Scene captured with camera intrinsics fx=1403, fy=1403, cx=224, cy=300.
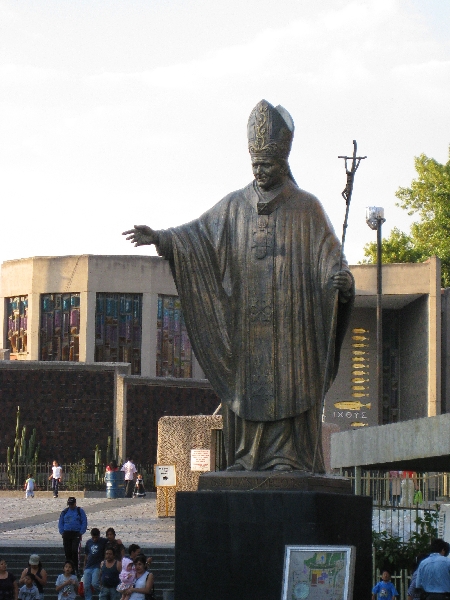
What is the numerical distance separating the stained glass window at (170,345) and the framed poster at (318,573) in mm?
38749

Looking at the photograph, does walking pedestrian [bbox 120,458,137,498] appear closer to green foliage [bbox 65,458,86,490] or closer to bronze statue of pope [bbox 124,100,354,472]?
green foliage [bbox 65,458,86,490]

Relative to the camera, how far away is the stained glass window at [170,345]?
157ft

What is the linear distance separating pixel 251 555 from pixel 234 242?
2.30m

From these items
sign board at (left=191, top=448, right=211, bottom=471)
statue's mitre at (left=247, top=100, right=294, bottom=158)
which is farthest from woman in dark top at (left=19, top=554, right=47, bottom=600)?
sign board at (left=191, top=448, right=211, bottom=471)

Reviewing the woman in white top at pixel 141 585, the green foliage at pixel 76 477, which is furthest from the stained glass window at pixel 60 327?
the woman in white top at pixel 141 585

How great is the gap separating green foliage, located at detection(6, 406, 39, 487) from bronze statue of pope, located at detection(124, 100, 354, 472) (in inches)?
1173

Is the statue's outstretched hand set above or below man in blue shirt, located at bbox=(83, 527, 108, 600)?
above

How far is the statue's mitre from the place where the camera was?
10.0m

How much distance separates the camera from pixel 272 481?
9383mm

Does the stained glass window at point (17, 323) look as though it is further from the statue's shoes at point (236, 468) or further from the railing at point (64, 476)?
the statue's shoes at point (236, 468)

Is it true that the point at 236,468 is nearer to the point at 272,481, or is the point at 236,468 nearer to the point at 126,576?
the point at 272,481

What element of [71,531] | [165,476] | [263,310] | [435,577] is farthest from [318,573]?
[165,476]

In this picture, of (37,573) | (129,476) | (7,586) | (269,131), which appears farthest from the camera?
(129,476)

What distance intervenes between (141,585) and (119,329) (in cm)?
3432
